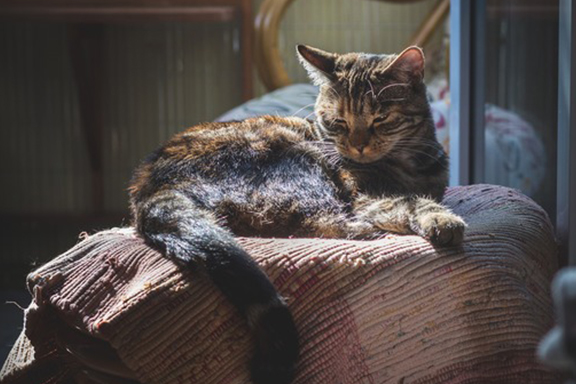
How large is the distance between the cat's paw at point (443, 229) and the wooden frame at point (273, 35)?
5.99 feet

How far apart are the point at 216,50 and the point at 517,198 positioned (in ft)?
6.61

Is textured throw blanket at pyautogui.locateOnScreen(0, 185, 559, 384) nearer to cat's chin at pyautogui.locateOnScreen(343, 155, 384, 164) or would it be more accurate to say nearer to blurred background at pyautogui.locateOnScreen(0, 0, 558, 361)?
cat's chin at pyautogui.locateOnScreen(343, 155, 384, 164)

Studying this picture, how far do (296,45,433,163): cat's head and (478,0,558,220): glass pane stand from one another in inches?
9.5

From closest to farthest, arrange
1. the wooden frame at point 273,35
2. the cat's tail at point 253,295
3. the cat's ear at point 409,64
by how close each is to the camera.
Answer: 1. the cat's tail at point 253,295
2. the cat's ear at point 409,64
3. the wooden frame at point 273,35

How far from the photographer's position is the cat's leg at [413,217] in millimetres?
1145

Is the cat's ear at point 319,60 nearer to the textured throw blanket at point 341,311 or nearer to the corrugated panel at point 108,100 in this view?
the textured throw blanket at point 341,311

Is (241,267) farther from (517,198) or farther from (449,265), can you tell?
(517,198)

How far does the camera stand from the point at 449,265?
1.11 m

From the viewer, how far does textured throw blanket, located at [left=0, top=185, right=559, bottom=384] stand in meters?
1.01

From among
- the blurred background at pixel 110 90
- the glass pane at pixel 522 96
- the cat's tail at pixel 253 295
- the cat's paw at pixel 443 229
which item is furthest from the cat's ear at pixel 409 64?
the blurred background at pixel 110 90

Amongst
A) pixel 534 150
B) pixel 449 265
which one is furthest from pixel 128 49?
pixel 449 265

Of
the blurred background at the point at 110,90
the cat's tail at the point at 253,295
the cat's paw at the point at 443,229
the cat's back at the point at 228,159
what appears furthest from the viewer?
the blurred background at the point at 110,90

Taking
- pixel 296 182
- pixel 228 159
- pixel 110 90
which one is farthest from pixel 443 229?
pixel 110 90

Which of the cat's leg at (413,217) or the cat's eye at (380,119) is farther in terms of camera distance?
the cat's eye at (380,119)
